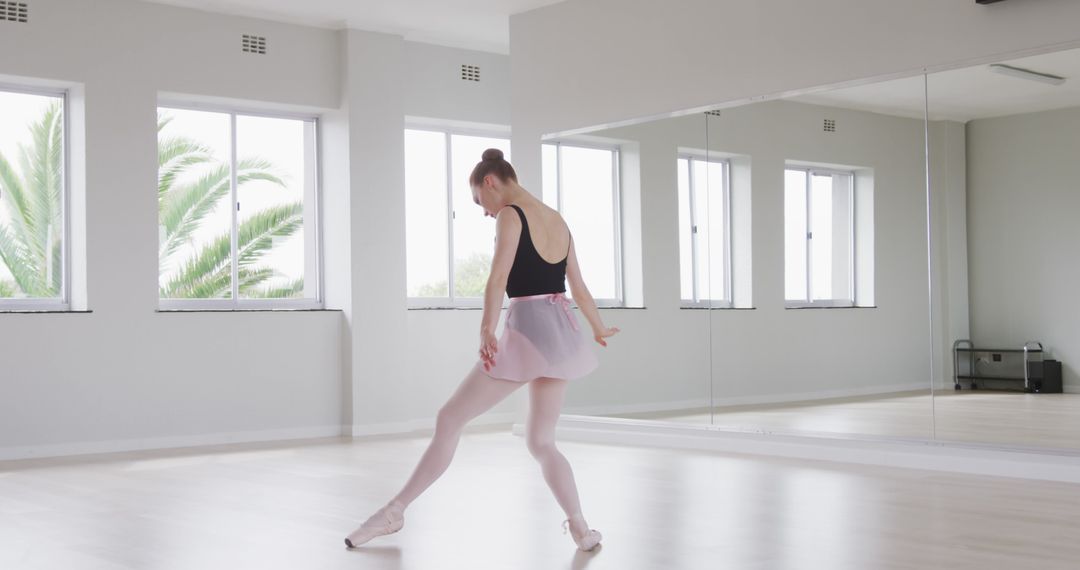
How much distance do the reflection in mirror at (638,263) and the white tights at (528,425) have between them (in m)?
3.50

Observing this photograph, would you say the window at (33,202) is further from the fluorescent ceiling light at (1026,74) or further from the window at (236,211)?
the fluorescent ceiling light at (1026,74)

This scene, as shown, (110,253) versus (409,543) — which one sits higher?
(110,253)

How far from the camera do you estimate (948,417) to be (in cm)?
597

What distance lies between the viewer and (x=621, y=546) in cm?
396

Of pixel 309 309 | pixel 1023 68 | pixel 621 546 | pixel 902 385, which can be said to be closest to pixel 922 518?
pixel 621 546

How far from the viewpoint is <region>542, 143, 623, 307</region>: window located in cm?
773

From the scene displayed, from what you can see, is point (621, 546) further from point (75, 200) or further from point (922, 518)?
point (75, 200)

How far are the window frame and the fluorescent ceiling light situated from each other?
1866mm

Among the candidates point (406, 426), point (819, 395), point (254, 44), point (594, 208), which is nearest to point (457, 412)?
point (819, 395)

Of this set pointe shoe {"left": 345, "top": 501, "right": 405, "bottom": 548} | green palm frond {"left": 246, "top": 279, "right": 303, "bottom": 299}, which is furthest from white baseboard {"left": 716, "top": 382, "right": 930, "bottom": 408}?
green palm frond {"left": 246, "top": 279, "right": 303, "bottom": 299}

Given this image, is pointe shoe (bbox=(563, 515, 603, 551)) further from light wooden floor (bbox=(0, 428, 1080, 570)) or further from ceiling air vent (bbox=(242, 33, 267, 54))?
ceiling air vent (bbox=(242, 33, 267, 54))

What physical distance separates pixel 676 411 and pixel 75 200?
4.34 metres

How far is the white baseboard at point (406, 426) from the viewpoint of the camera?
8.58m

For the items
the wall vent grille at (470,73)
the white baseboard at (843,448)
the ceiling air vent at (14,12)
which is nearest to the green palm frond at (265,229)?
the wall vent grille at (470,73)
